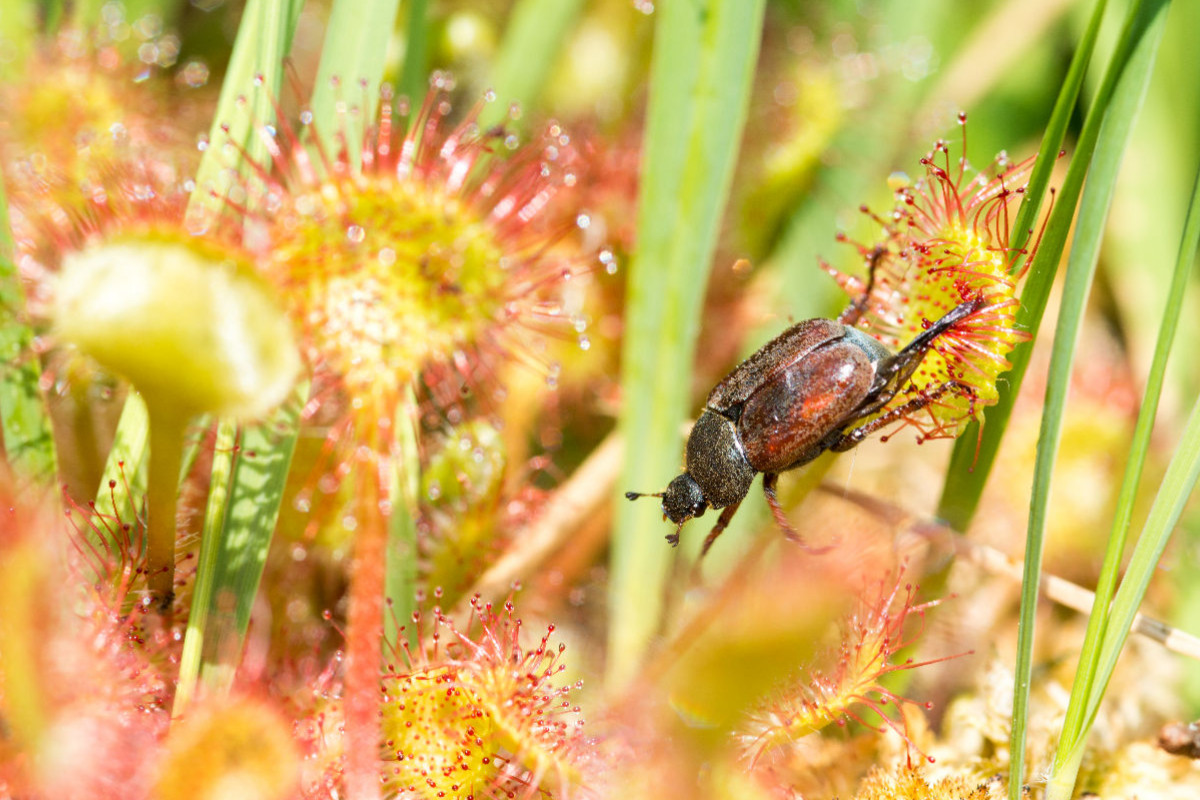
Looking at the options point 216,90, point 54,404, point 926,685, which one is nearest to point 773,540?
point 926,685

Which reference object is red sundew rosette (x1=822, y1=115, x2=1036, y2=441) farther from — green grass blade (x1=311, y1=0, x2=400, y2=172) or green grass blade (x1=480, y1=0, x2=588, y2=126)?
green grass blade (x1=480, y1=0, x2=588, y2=126)

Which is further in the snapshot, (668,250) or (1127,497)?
(668,250)

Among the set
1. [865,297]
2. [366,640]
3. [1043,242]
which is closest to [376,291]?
[366,640]

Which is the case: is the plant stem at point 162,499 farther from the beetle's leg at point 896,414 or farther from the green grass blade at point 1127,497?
the green grass blade at point 1127,497

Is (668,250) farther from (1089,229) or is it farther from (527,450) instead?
(1089,229)

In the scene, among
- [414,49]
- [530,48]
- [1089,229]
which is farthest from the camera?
[530,48]

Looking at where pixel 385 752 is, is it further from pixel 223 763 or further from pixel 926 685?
pixel 926 685

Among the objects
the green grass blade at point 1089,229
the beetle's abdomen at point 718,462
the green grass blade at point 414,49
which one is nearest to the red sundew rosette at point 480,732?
the beetle's abdomen at point 718,462
